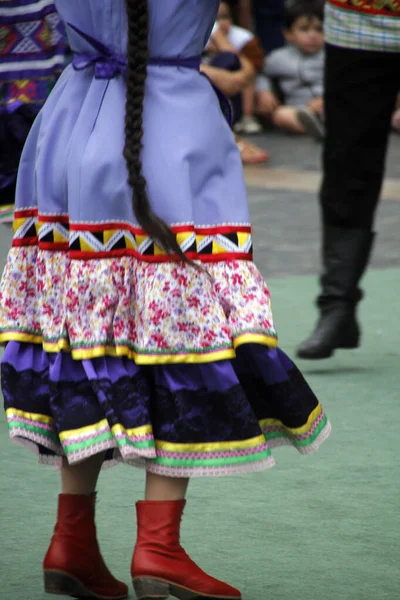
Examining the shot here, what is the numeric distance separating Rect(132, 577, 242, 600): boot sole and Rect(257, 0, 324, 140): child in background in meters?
8.62

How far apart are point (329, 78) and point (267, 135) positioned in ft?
23.8

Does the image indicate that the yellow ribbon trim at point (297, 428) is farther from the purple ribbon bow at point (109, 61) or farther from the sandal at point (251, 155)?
the sandal at point (251, 155)

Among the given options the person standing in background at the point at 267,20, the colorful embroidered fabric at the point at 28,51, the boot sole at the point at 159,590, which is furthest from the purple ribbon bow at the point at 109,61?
the person standing in background at the point at 267,20

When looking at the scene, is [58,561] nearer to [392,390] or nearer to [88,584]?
[88,584]

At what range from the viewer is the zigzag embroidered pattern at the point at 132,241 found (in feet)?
8.16

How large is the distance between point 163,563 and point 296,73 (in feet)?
30.9

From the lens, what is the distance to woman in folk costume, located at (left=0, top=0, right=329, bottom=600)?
2482 millimetres

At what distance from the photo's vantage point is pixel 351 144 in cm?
447

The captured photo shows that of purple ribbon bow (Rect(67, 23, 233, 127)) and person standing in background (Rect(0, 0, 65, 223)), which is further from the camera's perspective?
person standing in background (Rect(0, 0, 65, 223))

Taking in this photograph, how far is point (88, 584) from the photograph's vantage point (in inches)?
104

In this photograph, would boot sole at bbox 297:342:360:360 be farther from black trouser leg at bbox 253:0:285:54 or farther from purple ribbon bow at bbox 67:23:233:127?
black trouser leg at bbox 253:0:285:54

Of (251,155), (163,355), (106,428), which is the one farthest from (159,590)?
(251,155)

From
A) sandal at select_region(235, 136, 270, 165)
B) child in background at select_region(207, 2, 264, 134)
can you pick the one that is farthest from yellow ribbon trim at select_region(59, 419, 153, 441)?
child in background at select_region(207, 2, 264, 134)

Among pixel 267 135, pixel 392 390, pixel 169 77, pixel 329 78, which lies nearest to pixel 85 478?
pixel 169 77
